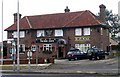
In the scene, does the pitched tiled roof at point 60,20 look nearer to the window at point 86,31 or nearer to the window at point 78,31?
the window at point 78,31

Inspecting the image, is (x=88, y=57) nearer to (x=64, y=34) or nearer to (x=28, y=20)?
(x=64, y=34)

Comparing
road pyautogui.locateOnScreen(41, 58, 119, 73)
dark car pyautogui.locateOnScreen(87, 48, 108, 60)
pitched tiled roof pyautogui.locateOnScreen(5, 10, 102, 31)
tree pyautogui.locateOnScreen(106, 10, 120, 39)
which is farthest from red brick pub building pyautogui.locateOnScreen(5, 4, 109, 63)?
tree pyautogui.locateOnScreen(106, 10, 120, 39)

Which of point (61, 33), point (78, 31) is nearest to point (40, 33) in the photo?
point (61, 33)

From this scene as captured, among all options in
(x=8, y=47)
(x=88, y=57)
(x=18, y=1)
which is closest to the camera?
(x=18, y=1)

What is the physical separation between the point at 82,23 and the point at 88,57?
12616 mm

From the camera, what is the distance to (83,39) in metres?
59.6

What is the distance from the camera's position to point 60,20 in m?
65.2

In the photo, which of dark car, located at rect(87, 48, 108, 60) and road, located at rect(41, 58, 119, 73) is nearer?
road, located at rect(41, 58, 119, 73)

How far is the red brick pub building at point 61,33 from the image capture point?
59312 mm

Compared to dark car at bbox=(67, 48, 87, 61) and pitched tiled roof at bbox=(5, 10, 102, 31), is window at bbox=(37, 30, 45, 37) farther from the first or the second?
dark car at bbox=(67, 48, 87, 61)

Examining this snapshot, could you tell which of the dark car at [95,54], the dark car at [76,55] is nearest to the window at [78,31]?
the dark car at [76,55]

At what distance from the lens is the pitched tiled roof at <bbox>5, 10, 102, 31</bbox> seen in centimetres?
6069

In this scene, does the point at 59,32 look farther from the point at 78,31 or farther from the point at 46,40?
the point at 78,31

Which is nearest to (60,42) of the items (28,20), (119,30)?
(28,20)
